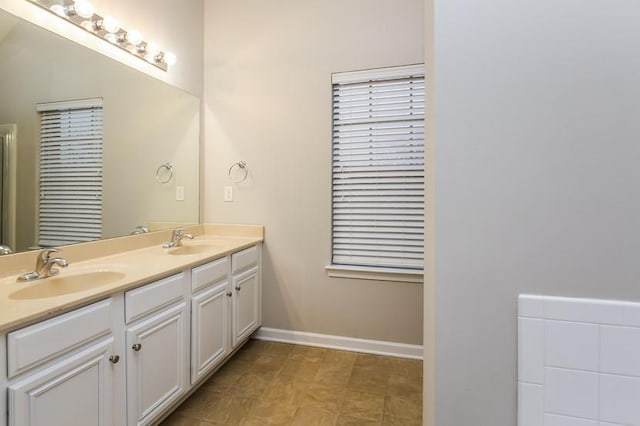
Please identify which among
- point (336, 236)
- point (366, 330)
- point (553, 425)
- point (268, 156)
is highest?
point (268, 156)

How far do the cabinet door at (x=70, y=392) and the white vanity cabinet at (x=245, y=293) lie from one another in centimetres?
92

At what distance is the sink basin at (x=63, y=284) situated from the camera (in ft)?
4.17

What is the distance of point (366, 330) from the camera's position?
2396 millimetres

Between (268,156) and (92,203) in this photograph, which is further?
(268,156)

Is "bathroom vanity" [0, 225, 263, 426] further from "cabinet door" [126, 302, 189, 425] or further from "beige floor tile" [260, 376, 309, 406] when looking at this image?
"beige floor tile" [260, 376, 309, 406]

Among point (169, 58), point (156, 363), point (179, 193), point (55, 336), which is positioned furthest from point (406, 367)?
point (169, 58)

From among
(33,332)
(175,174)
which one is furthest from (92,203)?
(33,332)

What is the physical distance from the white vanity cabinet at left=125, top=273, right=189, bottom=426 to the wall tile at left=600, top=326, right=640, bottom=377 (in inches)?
62.1

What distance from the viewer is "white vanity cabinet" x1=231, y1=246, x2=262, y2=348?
2.17 meters

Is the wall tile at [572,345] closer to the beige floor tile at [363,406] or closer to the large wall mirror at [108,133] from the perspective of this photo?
the beige floor tile at [363,406]

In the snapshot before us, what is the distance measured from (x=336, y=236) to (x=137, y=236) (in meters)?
1.40

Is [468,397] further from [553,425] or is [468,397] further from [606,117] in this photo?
[606,117]

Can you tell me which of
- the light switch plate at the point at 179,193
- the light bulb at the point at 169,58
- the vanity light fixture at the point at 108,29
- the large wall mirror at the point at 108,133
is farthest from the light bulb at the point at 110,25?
the light switch plate at the point at 179,193

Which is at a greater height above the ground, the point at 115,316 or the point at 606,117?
the point at 606,117
